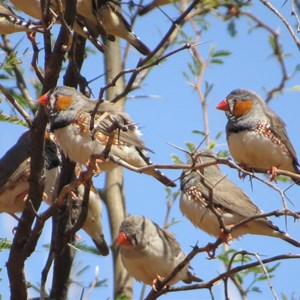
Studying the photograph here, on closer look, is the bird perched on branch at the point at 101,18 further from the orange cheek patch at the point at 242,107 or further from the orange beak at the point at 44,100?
the orange beak at the point at 44,100

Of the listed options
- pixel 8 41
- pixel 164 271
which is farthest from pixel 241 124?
pixel 8 41

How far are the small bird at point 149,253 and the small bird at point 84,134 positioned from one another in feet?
1.66

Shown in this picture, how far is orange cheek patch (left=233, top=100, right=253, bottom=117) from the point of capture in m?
6.47

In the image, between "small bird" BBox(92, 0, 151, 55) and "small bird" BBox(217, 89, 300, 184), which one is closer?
"small bird" BBox(217, 89, 300, 184)

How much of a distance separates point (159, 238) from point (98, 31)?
160 cm

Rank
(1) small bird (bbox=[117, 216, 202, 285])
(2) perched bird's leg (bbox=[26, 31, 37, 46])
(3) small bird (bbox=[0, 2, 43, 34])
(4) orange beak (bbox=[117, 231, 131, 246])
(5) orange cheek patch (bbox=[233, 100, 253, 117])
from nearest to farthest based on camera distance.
→ 1. (2) perched bird's leg (bbox=[26, 31, 37, 46])
2. (1) small bird (bbox=[117, 216, 202, 285])
3. (4) orange beak (bbox=[117, 231, 131, 246])
4. (3) small bird (bbox=[0, 2, 43, 34])
5. (5) orange cheek patch (bbox=[233, 100, 253, 117])

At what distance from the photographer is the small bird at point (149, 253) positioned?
5855 mm

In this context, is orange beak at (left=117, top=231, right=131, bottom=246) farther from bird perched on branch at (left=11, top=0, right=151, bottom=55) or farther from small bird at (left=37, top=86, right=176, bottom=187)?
bird perched on branch at (left=11, top=0, right=151, bottom=55)

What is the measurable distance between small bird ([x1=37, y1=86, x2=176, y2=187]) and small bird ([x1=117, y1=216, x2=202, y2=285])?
0.51 meters

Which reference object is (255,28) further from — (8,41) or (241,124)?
(8,41)

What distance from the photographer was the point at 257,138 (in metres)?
6.24

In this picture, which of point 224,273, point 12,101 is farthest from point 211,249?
point 12,101

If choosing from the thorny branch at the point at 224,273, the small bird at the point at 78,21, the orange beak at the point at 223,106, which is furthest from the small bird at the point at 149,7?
the thorny branch at the point at 224,273

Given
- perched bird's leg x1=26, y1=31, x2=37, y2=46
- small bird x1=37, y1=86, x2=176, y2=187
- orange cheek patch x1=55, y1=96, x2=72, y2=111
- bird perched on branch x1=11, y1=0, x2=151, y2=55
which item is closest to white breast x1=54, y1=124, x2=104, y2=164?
small bird x1=37, y1=86, x2=176, y2=187
